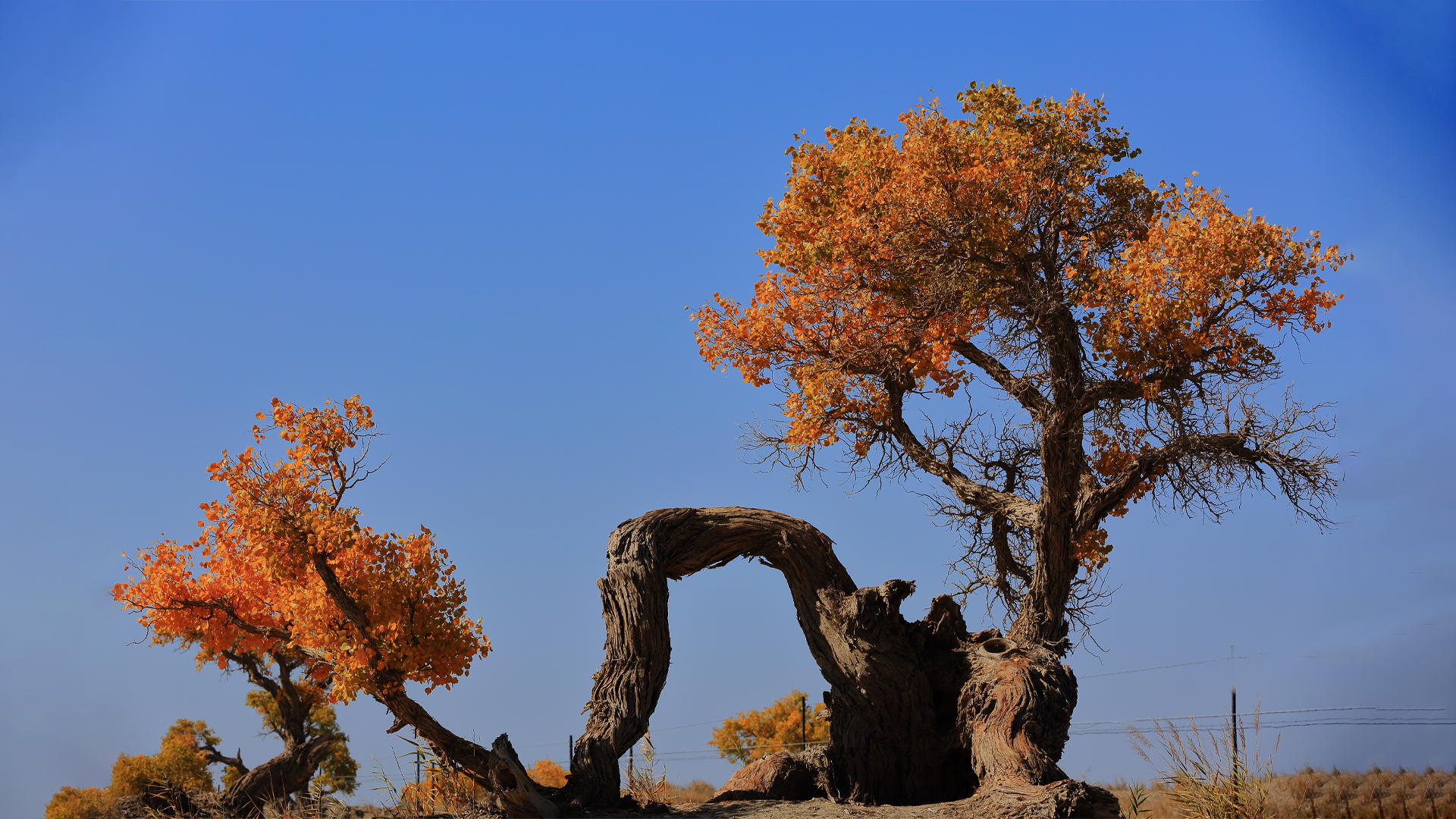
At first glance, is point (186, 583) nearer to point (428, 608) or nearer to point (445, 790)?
point (428, 608)

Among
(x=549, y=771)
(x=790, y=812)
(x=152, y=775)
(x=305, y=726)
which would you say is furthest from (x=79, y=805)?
(x=790, y=812)

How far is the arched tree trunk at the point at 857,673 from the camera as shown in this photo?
342 inches

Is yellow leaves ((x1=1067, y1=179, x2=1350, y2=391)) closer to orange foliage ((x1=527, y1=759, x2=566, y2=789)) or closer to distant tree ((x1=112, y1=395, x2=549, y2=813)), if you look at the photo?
distant tree ((x1=112, y1=395, x2=549, y2=813))

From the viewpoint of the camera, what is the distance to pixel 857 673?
9.39m

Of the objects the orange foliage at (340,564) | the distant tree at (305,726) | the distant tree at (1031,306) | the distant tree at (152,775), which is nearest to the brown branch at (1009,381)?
the distant tree at (1031,306)

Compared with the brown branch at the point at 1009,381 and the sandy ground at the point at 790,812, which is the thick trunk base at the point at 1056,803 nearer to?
the sandy ground at the point at 790,812

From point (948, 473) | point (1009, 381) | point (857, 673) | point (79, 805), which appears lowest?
point (79, 805)

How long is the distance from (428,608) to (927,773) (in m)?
5.71

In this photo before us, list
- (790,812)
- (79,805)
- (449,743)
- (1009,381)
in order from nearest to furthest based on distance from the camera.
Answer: (790,812), (449,743), (1009,381), (79,805)

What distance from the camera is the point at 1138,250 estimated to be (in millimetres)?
11406

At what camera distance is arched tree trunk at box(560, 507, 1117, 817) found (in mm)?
8680

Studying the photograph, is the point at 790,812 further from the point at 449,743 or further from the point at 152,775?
the point at 152,775

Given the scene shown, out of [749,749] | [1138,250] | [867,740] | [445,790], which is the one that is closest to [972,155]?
[1138,250]

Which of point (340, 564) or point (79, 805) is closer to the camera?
point (340, 564)
